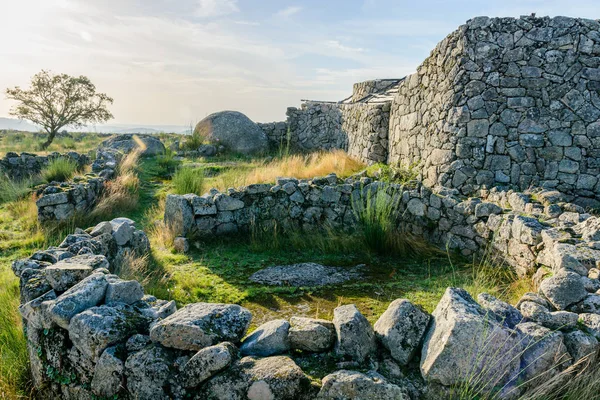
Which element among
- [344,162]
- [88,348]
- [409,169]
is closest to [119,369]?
[88,348]

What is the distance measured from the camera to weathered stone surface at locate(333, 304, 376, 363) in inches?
104

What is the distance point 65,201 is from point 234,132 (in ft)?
29.7

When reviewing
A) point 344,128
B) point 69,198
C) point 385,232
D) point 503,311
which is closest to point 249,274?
point 385,232

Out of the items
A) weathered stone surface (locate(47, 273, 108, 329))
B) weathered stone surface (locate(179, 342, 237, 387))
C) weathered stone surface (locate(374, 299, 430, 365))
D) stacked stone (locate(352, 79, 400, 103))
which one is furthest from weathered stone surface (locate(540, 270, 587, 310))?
stacked stone (locate(352, 79, 400, 103))

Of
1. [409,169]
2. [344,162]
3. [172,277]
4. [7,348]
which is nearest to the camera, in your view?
[7,348]

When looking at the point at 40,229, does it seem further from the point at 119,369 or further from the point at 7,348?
the point at 119,369

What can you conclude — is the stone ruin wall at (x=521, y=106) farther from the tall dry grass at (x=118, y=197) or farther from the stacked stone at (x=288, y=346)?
the tall dry grass at (x=118, y=197)

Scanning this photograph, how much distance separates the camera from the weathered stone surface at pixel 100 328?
8.89 feet

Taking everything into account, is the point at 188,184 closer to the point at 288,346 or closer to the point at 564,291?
the point at 288,346

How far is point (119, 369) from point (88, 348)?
286mm

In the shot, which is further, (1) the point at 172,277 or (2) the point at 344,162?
(2) the point at 344,162

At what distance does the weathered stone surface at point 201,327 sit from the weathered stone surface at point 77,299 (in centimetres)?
66

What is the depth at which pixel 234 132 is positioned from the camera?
52.4 feet

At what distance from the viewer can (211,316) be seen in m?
2.78
